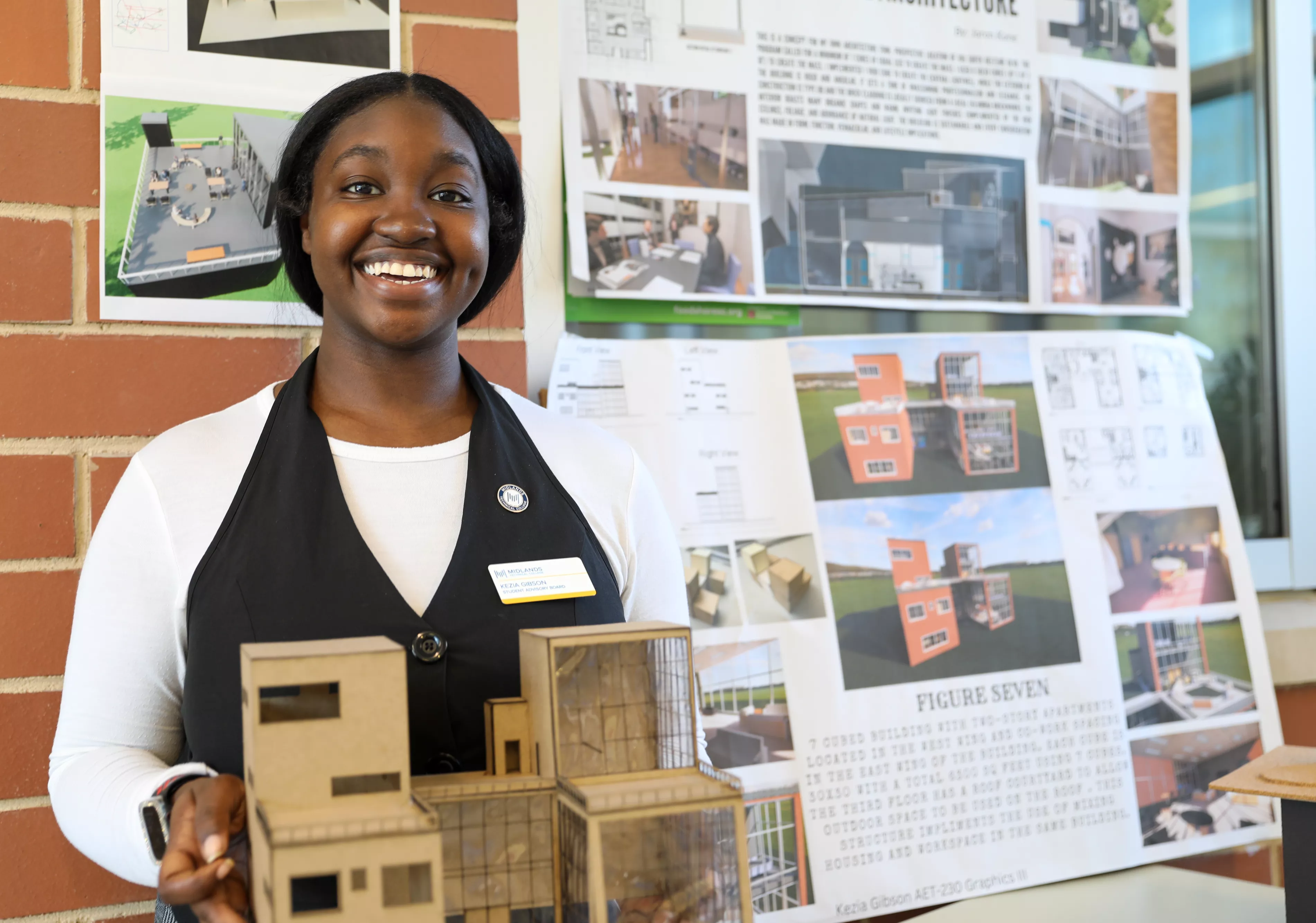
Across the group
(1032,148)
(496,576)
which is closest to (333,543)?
(496,576)

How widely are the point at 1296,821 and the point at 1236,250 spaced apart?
4.04 ft

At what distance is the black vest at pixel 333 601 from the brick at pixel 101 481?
26 cm

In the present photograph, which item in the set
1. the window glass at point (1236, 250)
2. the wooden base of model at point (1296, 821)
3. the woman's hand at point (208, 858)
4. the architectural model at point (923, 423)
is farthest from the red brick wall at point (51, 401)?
the window glass at point (1236, 250)

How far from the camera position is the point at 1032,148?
1.73m

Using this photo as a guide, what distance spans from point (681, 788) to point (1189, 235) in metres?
1.68

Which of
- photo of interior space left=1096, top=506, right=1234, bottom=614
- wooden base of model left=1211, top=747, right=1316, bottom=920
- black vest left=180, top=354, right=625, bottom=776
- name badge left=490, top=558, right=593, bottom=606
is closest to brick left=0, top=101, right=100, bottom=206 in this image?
black vest left=180, top=354, right=625, bottom=776

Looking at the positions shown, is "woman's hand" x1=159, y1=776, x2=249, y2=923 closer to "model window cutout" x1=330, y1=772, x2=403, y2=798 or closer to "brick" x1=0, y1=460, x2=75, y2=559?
"model window cutout" x1=330, y1=772, x2=403, y2=798

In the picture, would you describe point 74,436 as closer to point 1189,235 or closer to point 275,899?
point 275,899

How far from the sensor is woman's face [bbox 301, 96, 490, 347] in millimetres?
922

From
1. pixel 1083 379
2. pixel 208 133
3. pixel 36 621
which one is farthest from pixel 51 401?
pixel 1083 379

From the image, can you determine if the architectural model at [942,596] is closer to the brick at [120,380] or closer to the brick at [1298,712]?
the brick at [1298,712]

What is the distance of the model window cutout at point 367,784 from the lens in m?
0.64

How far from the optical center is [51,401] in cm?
110

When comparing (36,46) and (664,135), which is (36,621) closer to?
(36,46)
